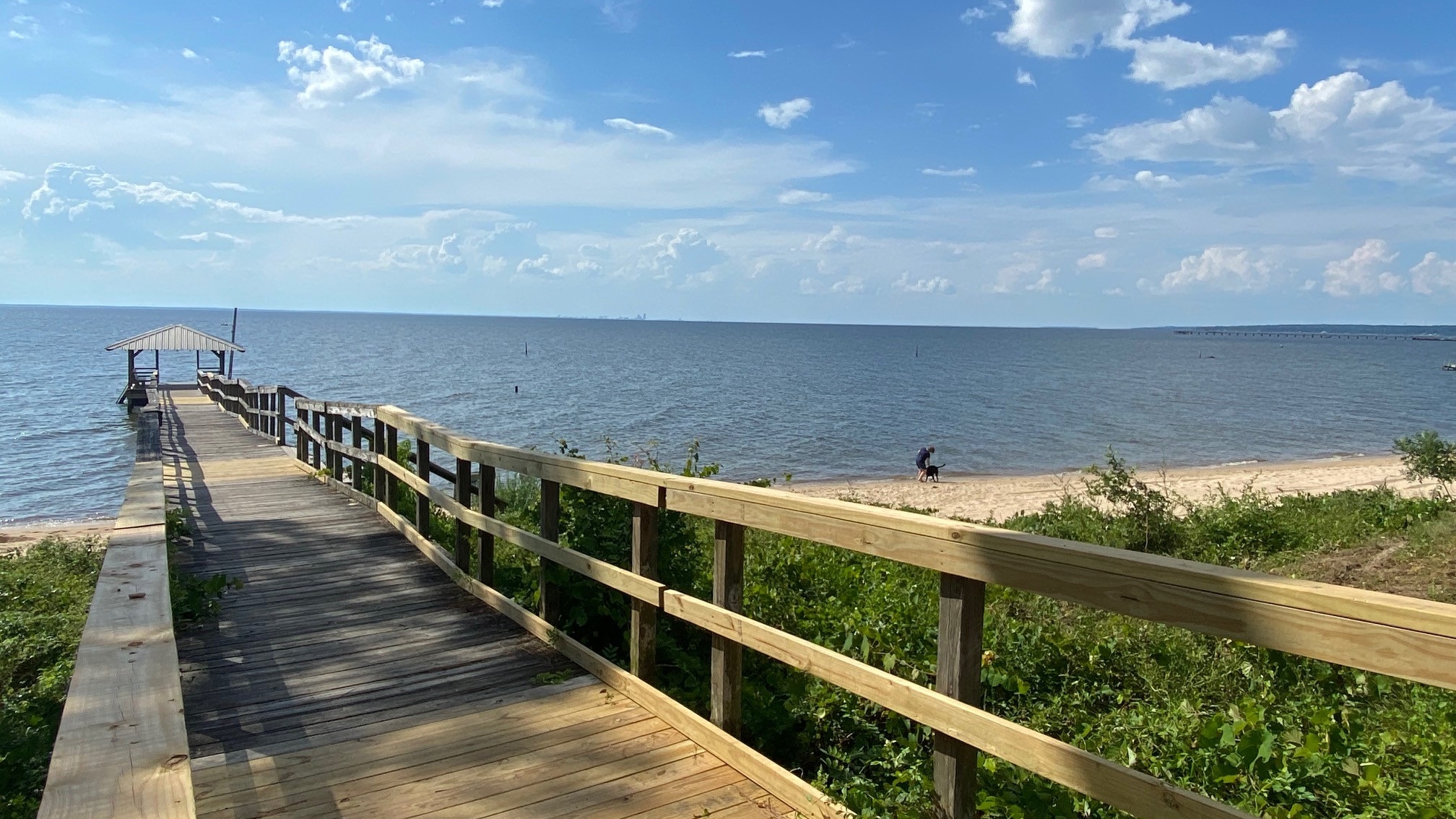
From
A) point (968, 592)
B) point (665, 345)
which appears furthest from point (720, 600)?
point (665, 345)

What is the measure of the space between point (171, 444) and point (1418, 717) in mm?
19434

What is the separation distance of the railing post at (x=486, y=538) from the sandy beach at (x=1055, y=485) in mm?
13044

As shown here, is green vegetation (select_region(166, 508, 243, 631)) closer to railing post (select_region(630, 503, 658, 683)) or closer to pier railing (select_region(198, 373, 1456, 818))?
pier railing (select_region(198, 373, 1456, 818))

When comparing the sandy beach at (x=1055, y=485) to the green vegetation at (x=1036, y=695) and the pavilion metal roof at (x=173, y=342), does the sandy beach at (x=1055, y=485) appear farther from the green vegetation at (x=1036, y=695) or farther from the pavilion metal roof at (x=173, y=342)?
the pavilion metal roof at (x=173, y=342)

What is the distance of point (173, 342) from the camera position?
32.6 meters

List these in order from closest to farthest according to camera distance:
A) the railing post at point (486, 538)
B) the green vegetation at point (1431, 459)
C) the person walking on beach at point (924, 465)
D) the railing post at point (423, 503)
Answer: the railing post at point (486, 538)
the railing post at point (423, 503)
the green vegetation at point (1431, 459)
the person walking on beach at point (924, 465)

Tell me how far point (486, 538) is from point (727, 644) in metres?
2.69

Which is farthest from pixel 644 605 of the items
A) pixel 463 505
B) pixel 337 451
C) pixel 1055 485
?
pixel 1055 485

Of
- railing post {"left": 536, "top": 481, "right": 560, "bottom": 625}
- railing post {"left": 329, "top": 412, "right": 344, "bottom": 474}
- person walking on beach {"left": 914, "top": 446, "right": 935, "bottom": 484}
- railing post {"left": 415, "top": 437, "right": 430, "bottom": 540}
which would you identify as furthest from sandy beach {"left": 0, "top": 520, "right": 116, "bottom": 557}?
person walking on beach {"left": 914, "top": 446, "right": 935, "bottom": 484}

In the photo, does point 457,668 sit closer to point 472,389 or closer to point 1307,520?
point 1307,520

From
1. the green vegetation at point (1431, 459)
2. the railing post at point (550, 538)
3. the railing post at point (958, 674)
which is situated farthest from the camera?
the green vegetation at point (1431, 459)

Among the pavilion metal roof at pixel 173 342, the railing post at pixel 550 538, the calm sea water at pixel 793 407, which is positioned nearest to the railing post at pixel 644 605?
the railing post at pixel 550 538

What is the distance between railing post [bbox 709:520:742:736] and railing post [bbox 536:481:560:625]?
59.1 inches

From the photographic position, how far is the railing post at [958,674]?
2607 millimetres
